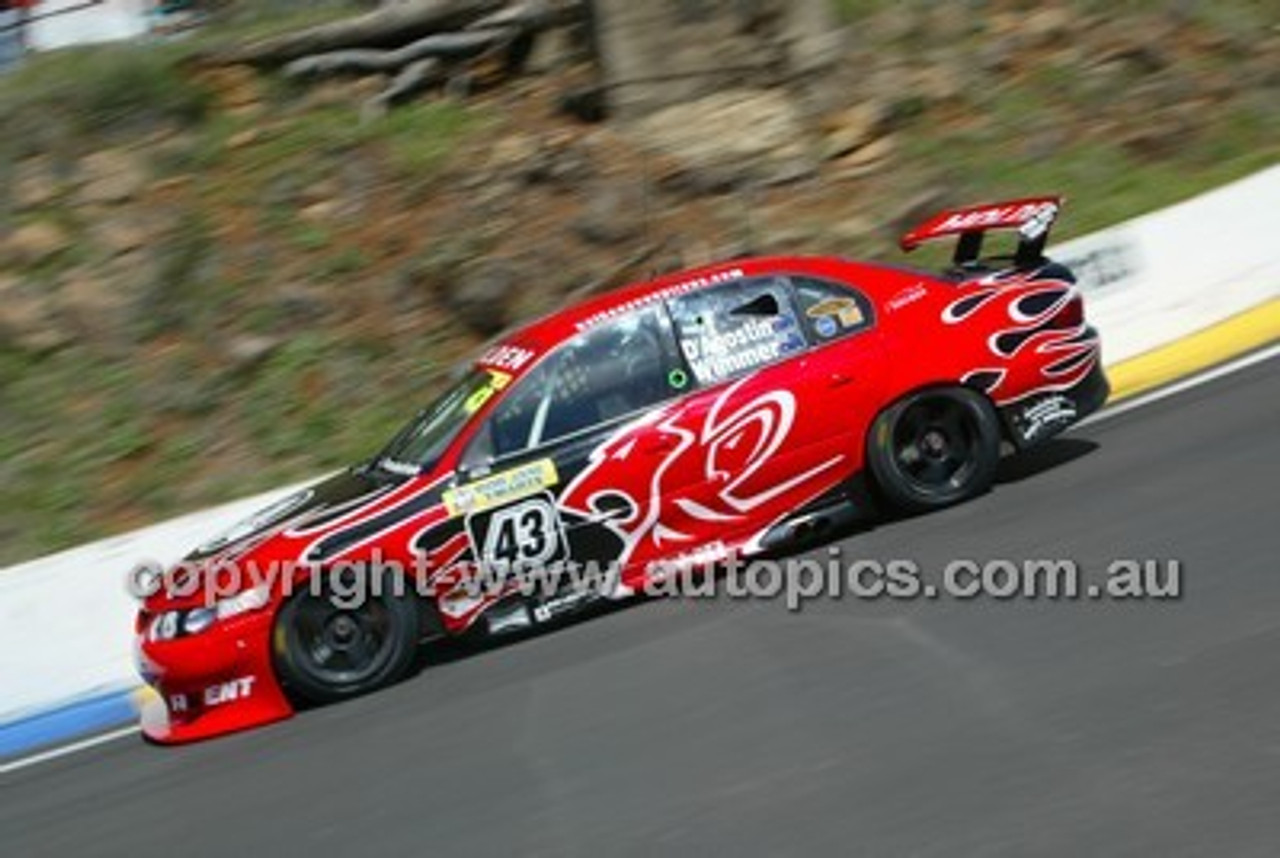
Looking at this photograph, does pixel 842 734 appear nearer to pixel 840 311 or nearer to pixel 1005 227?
pixel 840 311

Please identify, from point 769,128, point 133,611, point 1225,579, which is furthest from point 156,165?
point 1225,579

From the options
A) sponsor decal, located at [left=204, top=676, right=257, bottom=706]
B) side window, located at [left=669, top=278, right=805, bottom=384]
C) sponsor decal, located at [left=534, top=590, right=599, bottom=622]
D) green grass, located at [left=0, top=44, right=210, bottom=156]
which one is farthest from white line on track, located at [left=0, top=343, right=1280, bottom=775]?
green grass, located at [left=0, top=44, right=210, bottom=156]

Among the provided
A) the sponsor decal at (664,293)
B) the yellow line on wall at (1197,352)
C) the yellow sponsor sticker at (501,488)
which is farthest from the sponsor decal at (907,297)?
the yellow line on wall at (1197,352)

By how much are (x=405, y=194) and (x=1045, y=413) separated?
23.8 ft

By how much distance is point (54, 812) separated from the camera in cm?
A: 712

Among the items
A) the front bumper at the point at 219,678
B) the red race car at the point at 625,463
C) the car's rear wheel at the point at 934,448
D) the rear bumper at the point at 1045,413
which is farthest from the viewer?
the rear bumper at the point at 1045,413

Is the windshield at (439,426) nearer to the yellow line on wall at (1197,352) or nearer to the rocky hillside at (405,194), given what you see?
the rocky hillside at (405,194)

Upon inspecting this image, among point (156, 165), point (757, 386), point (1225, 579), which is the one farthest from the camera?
point (156, 165)

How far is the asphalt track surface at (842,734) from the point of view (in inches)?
201

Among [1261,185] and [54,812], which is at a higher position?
[1261,185]

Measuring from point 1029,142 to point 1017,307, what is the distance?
6.83 meters

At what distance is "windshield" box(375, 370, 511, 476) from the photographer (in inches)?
315

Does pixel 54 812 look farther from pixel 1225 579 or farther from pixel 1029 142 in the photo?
pixel 1029 142

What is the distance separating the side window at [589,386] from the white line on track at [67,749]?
217cm
